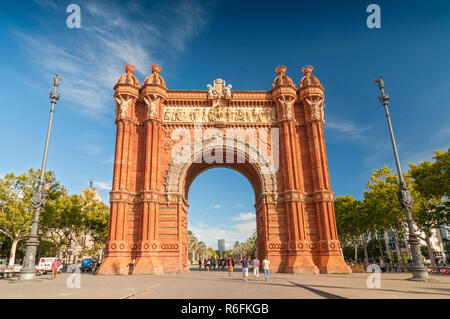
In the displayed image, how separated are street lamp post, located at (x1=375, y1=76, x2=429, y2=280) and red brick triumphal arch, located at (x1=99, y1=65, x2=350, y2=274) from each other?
814cm

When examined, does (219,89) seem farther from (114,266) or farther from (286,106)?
(114,266)

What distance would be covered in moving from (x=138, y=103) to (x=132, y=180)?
8.09m

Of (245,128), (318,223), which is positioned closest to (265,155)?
(245,128)

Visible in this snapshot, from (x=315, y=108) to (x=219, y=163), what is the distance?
38.1ft

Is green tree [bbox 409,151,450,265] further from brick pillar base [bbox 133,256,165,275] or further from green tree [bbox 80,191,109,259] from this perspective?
green tree [bbox 80,191,109,259]

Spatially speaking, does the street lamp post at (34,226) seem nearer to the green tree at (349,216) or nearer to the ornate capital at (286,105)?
the ornate capital at (286,105)

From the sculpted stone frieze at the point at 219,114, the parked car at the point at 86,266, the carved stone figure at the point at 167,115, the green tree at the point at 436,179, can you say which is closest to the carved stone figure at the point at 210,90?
the sculpted stone frieze at the point at 219,114

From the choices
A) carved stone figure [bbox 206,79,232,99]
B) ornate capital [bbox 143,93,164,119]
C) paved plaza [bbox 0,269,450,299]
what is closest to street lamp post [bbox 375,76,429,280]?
paved plaza [bbox 0,269,450,299]

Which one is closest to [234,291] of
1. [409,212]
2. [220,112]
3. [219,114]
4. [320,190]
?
[409,212]

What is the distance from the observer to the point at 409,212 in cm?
1581

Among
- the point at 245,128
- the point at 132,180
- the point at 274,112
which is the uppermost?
the point at 274,112

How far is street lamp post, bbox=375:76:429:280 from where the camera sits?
14.9 meters
